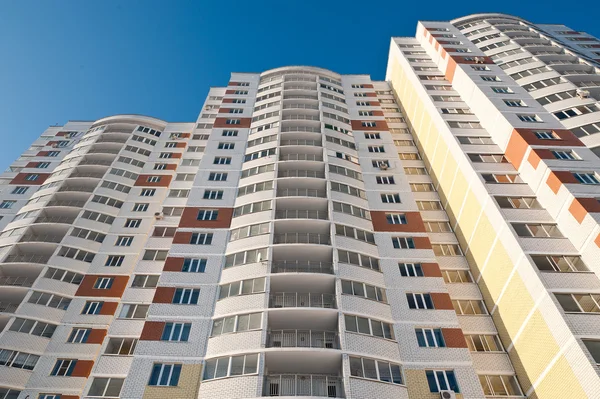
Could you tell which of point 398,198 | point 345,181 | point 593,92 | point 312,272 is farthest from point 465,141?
point 312,272

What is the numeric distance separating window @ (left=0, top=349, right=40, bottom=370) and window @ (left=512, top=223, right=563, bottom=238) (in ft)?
121

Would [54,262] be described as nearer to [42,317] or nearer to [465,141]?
[42,317]

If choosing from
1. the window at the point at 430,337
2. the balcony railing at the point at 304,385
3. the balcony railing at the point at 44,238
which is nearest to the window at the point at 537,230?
the window at the point at 430,337

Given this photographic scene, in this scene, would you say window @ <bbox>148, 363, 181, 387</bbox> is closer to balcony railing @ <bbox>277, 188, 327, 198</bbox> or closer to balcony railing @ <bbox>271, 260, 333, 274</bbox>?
balcony railing @ <bbox>271, 260, 333, 274</bbox>

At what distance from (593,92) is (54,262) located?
55.3 m

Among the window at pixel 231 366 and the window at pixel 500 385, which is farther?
the window at pixel 500 385

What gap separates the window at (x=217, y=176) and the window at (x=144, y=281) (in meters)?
10.4

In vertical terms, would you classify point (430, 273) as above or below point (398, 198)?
below

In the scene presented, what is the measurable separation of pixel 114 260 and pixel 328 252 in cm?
2063

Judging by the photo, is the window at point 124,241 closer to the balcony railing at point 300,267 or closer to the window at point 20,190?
the balcony railing at point 300,267

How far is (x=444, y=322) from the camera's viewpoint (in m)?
24.7

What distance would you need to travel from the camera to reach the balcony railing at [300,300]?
25.4m

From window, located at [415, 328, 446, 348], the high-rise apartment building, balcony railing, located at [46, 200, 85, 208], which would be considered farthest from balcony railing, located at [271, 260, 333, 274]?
balcony railing, located at [46, 200, 85, 208]

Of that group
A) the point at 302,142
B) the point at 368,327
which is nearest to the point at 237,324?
the point at 368,327
